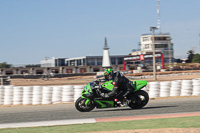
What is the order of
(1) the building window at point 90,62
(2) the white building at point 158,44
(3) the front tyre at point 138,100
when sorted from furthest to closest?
(2) the white building at point 158,44
(1) the building window at point 90,62
(3) the front tyre at point 138,100

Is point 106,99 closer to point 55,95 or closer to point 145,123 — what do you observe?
point 145,123

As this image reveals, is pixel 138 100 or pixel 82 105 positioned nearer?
pixel 82 105

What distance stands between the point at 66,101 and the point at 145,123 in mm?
8604

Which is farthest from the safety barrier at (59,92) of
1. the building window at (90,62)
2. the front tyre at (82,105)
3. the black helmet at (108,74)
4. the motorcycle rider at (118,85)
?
the building window at (90,62)

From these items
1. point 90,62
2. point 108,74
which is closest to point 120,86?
point 108,74

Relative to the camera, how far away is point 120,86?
11.2 metres

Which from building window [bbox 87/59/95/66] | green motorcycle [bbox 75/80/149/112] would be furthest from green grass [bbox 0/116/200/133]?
building window [bbox 87/59/95/66]

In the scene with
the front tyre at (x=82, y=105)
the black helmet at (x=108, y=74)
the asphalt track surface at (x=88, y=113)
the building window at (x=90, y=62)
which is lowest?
the asphalt track surface at (x=88, y=113)

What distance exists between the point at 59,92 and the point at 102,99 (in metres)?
5.32

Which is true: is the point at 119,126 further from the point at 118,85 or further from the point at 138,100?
the point at 138,100

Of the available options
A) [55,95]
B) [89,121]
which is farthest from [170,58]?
[89,121]

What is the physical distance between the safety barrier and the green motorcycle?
15.5 ft

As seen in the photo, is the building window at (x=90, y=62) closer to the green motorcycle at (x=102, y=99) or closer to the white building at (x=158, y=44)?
the white building at (x=158, y=44)

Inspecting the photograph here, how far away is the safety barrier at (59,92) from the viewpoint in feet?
51.9
